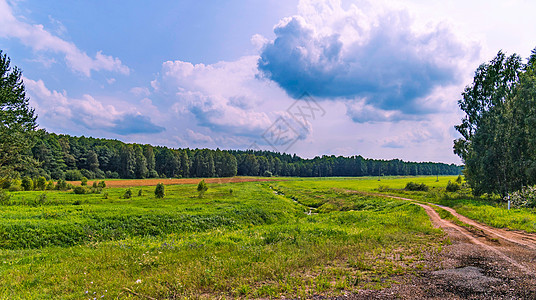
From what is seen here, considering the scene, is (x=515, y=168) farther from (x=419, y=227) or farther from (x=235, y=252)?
(x=235, y=252)

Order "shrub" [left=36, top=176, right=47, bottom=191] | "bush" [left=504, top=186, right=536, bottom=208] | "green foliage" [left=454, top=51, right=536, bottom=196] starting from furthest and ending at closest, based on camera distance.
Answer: "shrub" [left=36, top=176, right=47, bottom=191] → "green foliage" [left=454, top=51, right=536, bottom=196] → "bush" [left=504, top=186, right=536, bottom=208]

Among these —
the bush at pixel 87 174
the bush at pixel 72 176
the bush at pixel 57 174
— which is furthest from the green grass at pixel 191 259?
the bush at pixel 87 174

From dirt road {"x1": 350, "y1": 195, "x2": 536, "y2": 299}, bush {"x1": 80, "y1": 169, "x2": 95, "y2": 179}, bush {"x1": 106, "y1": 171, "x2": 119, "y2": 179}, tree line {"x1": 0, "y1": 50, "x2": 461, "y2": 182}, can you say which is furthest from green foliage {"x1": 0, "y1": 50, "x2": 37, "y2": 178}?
bush {"x1": 106, "y1": 171, "x2": 119, "y2": 179}

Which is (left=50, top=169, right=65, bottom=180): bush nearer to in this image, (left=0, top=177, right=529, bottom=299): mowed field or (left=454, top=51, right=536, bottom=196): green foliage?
(left=0, top=177, right=529, bottom=299): mowed field

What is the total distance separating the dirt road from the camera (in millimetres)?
6684

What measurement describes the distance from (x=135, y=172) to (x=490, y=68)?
13070cm

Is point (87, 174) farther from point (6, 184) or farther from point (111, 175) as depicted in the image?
point (6, 184)

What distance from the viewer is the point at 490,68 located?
35.8 meters

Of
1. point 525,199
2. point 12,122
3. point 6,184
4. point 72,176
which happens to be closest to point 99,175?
point 72,176

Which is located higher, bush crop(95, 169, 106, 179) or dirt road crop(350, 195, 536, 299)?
dirt road crop(350, 195, 536, 299)

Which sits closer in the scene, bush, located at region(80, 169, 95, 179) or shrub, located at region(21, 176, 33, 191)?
shrub, located at region(21, 176, 33, 191)

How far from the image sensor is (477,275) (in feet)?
26.1

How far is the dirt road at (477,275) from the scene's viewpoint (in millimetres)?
6684

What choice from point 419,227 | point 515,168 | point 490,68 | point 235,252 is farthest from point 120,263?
point 490,68
